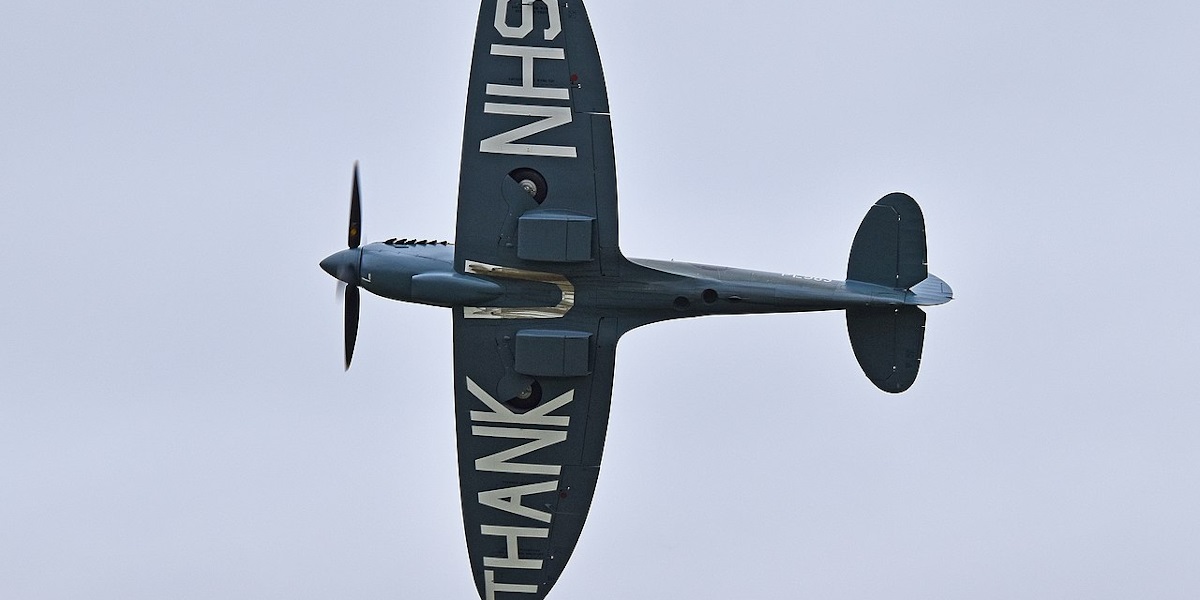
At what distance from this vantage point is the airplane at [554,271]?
79.4 feet

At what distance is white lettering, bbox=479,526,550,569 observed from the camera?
86.4ft

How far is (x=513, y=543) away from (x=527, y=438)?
1791 mm

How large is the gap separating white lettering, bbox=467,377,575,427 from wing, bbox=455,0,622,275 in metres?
2.08

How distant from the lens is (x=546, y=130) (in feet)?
79.7

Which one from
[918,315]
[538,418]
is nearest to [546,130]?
[538,418]

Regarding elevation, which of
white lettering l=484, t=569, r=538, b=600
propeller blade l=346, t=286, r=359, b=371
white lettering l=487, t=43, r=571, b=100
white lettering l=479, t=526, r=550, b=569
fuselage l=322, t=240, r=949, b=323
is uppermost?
white lettering l=487, t=43, r=571, b=100

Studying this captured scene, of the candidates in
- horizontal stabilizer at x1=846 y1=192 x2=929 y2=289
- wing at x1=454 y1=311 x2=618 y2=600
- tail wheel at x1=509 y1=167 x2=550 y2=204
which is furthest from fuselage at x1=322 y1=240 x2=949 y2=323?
tail wheel at x1=509 y1=167 x2=550 y2=204

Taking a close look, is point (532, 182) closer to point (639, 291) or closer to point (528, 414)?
point (639, 291)

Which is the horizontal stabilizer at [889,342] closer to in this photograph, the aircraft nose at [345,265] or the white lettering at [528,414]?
the white lettering at [528,414]

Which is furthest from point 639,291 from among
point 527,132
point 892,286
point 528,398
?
point 892,286

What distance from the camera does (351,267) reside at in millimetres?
25062

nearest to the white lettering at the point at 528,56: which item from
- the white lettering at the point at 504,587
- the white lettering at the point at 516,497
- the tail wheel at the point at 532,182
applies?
the tail wheel at the point at 532,182

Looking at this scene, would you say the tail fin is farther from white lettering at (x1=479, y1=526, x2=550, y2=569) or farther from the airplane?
white lettering at (x1=479, y1=526, x2=550, y2=569)

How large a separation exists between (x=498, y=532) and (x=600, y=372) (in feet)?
10.1
